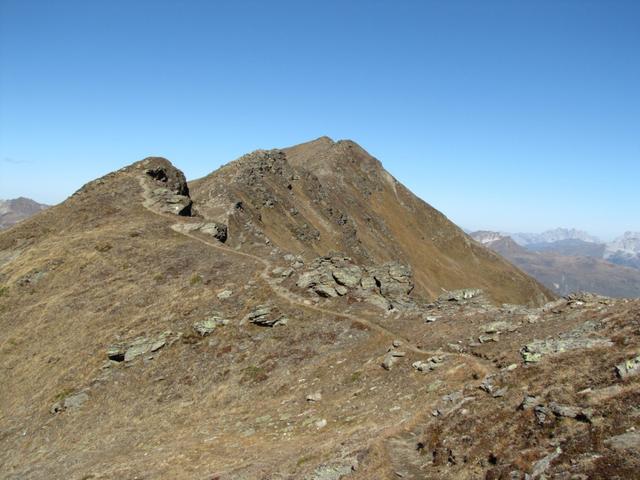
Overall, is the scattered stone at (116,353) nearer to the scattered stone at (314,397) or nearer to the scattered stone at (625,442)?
the scattered stone at (314,397)

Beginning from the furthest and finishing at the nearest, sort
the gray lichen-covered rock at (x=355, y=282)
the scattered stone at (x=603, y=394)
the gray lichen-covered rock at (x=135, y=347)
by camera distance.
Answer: the gray lichen-covered rock at (x=355, y=282)
the gray lichen-covered rock at (x=135, y=347)
the scattered stone at (x=603, y=394)

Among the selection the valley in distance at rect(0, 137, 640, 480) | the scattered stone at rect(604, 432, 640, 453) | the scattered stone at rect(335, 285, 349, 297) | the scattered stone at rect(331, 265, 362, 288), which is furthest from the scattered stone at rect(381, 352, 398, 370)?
the scattered stone at rect(604, 432, 640, 453)

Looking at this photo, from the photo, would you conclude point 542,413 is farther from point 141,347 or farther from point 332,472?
point 141,347

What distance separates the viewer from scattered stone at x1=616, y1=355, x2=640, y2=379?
1848 cm

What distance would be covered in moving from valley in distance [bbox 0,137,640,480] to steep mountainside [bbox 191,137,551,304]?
81.0ft

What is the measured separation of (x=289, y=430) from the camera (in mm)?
27438

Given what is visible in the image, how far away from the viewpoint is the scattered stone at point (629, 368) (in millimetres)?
18484

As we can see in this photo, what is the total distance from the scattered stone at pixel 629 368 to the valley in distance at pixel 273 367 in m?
0.09

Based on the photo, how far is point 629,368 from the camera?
18.8 m

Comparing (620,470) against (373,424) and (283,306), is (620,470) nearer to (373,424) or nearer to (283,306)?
(373,424)

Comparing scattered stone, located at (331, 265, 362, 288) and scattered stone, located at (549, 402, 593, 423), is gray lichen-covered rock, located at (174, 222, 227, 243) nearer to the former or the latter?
scattered stone, located at (331, 265, 362, 288)

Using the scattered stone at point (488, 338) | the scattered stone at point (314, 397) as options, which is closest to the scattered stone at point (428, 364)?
the scattered stone at point (488, 338)

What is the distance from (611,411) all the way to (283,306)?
29054mm

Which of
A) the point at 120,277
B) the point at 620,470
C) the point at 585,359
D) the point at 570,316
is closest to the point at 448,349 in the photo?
the point at 570,316
